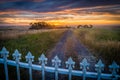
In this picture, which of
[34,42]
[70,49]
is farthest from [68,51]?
[34,42]

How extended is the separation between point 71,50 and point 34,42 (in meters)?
0.76

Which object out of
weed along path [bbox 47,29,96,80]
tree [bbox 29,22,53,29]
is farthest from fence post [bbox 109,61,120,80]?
tree [bbox 29,22,53,29]

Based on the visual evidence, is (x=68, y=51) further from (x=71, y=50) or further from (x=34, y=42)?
(x=34, y=42)

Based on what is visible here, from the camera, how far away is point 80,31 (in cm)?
296

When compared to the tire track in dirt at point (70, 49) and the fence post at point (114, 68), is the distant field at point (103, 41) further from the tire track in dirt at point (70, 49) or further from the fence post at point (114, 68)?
the fence post at point (114, 68)

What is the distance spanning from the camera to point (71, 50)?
3.16 meters

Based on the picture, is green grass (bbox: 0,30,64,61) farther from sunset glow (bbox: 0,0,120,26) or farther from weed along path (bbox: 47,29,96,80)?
sunset glow (bbox: 0,0,120,26)

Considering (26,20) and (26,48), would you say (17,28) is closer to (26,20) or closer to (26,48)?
(26,20)

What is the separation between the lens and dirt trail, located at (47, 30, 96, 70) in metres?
3.06

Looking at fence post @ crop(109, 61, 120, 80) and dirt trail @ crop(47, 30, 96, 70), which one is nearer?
fence post @ crop(109, 61, 120, 80)

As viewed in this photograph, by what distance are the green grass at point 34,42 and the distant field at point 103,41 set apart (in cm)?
50

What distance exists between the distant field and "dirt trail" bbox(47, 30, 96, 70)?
0.11m

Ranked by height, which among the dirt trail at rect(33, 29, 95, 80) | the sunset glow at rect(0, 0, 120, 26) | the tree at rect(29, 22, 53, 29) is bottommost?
the dirt trail at rect(33, 29, 95, 80)

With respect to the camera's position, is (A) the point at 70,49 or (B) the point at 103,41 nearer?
(B) the point at 103,41
